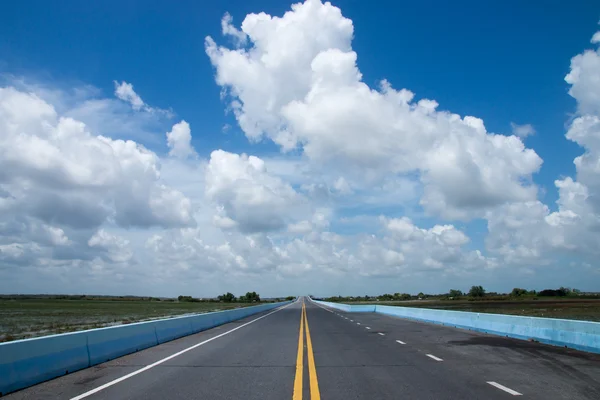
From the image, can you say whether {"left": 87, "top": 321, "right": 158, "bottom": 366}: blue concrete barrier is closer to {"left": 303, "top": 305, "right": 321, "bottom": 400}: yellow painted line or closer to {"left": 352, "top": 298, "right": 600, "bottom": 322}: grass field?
{"left": 303, "top": 305, "right": 321, "bottom": 400}: yellow painted line

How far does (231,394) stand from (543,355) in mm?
10444

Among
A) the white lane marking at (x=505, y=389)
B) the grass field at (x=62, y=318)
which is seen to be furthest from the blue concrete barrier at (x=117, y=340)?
the white lane marking at (x=505, y=389)

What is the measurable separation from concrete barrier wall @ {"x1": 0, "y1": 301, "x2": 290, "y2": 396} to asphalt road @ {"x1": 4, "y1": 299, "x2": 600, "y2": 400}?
0.33 metres

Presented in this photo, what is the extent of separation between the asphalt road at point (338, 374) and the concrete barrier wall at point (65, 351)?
0.33 m

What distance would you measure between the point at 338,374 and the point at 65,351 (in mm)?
6816

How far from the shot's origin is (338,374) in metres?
12.2

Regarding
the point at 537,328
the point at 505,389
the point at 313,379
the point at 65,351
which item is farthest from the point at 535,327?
the point at 65,351

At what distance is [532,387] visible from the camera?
1021 centimetres

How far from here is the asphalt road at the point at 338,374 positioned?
9.77 m

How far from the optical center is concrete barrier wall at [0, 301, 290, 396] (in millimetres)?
10359

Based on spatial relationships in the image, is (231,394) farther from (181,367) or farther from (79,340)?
(79,340)

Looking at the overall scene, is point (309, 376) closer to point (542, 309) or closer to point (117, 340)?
point (117, 340)

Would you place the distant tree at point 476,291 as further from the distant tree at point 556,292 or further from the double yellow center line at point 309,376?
the double yellow center line at point 309,376

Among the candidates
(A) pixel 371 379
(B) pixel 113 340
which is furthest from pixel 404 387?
(B) pixel 113 340
